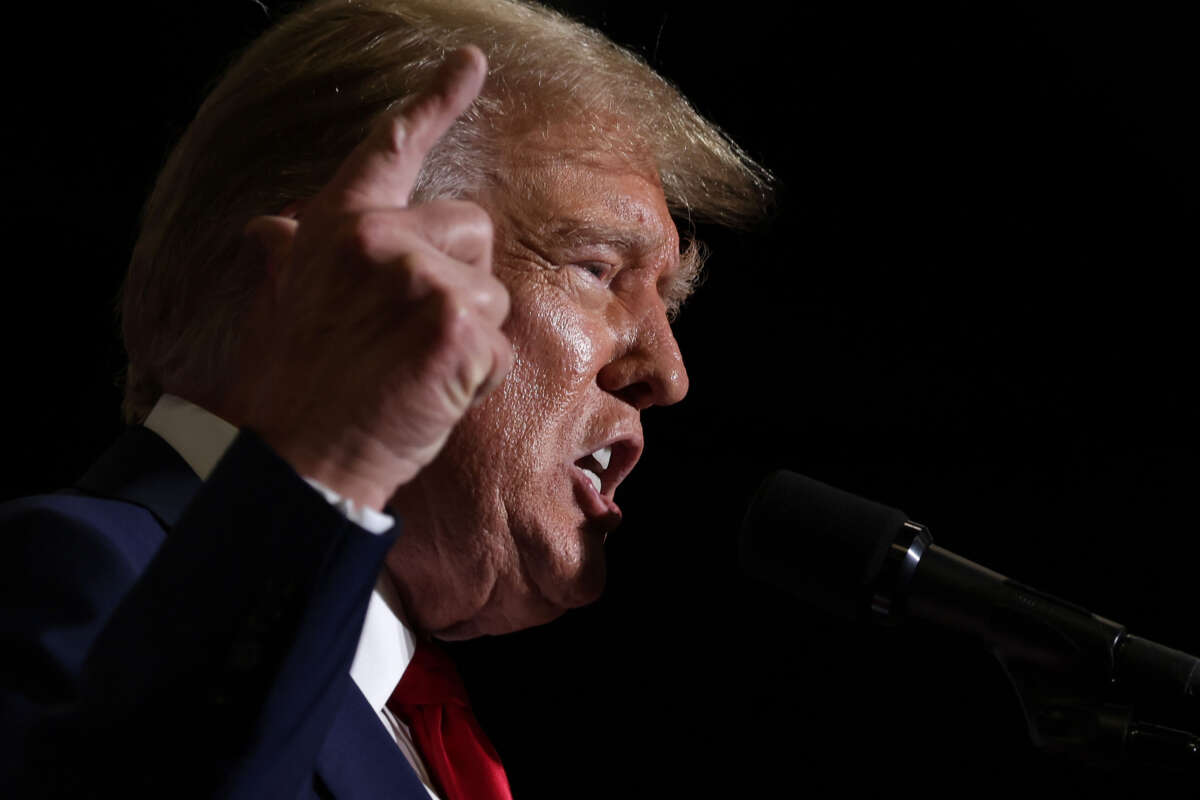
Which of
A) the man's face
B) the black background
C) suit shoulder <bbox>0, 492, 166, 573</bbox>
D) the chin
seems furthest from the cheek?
the black background

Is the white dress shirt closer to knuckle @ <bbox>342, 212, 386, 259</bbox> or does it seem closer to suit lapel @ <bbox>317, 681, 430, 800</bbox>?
suit lapel @ <bbox>317, 681, 430, 800</bbox>

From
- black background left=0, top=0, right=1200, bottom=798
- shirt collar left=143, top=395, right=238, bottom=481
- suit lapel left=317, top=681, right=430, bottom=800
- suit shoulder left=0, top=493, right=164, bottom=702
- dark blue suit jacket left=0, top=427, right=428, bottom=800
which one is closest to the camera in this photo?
dark blue suit jacket left=0, top=427, right=428, bottom=800

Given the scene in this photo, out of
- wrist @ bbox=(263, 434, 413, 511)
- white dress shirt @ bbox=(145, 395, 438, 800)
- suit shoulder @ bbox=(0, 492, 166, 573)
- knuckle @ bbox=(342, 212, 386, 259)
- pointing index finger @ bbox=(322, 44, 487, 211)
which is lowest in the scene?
white dress shirt @ bbox=(145, 395, 438, 800)

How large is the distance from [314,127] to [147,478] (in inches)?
22.0

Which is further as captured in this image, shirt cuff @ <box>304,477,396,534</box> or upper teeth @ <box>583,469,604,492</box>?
upper teeth @ <box>583,469,604,492</box>

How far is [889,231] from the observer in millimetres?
2398

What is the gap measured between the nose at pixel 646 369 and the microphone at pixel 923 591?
0.37 m

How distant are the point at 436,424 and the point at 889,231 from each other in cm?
179

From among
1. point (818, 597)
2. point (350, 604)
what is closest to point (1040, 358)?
point (818, 597)

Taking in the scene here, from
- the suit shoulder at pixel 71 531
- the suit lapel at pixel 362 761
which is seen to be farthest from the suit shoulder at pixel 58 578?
the suit lapel at pixel 362 761

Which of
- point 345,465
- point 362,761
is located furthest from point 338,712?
point 345,465

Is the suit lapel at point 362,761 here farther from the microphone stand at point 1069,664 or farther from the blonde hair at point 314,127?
the microphone stand at point 1069,664

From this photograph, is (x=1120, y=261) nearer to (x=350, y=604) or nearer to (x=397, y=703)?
(x=397, y=703)

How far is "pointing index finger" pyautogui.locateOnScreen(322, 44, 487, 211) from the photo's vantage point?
34.2 inches
